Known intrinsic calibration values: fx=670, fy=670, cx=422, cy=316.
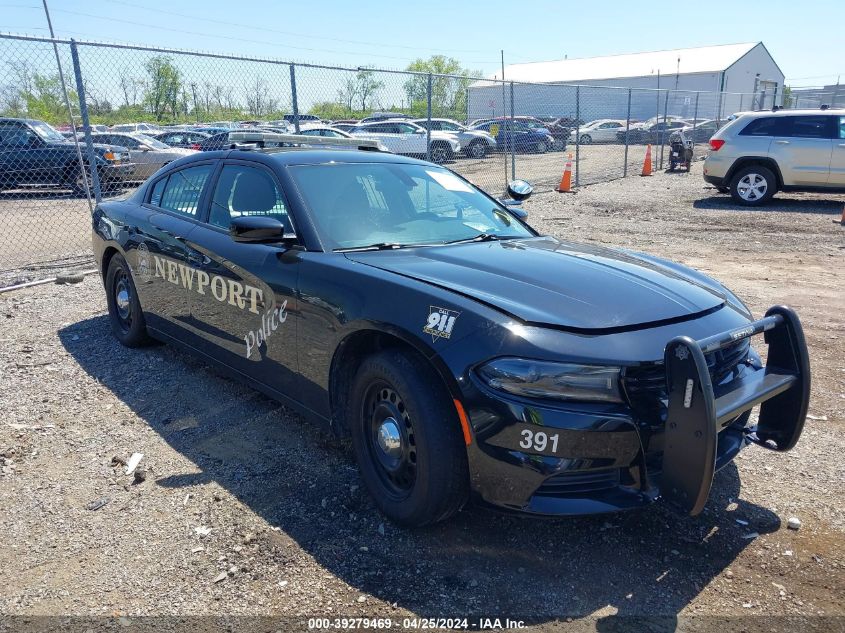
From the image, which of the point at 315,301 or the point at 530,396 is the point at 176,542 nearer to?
the point at 315,301

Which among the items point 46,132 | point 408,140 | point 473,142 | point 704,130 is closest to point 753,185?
point 408,140

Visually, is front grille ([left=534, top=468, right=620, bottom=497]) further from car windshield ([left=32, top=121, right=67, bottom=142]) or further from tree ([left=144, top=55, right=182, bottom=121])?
car windshield ([left=32, top=121, right=67, bottom=142])

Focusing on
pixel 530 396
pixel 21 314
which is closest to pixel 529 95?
pixel 21 314

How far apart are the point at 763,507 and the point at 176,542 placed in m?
2.68

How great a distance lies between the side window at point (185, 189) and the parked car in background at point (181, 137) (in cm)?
1397

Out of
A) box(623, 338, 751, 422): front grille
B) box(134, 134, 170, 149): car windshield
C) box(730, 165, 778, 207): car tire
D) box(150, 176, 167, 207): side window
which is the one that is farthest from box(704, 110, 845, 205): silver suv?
box(134, 134, 170, 149): car windshield

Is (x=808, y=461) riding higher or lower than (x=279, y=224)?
lower

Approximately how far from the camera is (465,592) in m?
2.58

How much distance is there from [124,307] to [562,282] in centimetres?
378

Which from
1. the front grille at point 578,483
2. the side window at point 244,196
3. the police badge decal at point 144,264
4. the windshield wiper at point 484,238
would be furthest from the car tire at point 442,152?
the front grille at point 578,483

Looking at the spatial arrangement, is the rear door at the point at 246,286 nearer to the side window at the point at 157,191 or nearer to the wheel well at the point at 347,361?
the wheel well at the point at 347,361

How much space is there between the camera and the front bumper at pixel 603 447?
2.39 m

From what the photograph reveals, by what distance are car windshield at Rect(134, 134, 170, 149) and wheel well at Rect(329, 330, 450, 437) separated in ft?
49.9

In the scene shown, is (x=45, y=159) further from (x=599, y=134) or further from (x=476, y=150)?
(x=599, y=134)
